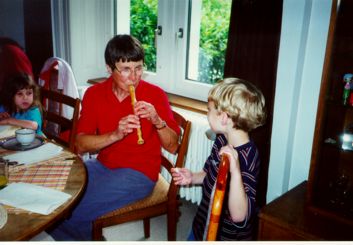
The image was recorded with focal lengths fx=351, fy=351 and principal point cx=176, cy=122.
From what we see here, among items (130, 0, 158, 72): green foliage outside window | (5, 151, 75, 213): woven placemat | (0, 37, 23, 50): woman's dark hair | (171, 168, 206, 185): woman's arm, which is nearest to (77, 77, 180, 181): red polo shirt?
(5, 151, 75, 213): woven placemat

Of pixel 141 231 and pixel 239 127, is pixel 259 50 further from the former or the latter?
pixel 141 231

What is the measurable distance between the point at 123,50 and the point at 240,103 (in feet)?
2.36

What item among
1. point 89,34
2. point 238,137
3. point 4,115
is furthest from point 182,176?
point 89,34

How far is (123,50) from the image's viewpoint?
1.70 m

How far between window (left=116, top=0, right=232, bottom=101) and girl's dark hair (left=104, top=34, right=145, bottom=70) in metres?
0.94

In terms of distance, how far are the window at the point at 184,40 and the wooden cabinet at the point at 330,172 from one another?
3.53ft

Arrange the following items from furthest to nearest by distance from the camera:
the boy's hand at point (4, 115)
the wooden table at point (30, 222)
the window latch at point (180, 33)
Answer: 1. the window latch at point (180, 33)
2. the boy's hand at point (4, 115)
3. the wooden table at point (30, 222)

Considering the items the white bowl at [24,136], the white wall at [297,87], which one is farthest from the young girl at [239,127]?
the white bowl at [24,136]

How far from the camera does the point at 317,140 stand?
150 cm

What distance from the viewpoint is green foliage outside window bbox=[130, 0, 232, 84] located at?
2449mm

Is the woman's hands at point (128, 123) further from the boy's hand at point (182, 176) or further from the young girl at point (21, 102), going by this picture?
the young girl at point (21, 102)

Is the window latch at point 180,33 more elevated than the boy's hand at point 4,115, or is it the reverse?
the window latch at point 180,33

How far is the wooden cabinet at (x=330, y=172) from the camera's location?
1.43 meters

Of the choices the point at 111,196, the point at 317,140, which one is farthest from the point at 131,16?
the point at 317,140
